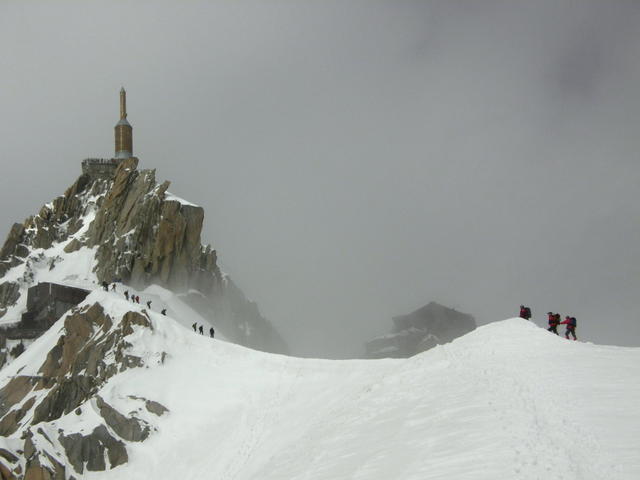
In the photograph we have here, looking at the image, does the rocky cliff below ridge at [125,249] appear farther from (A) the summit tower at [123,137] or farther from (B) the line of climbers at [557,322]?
(B) the line of climbers at [557,322]

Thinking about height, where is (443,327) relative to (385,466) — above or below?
above

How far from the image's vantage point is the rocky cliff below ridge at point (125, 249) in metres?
68.6

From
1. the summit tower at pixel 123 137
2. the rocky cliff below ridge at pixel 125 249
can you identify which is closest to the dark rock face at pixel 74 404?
the rocky cliff below ridge at pixel 125 249

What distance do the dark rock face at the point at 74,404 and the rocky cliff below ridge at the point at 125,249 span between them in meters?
14.2

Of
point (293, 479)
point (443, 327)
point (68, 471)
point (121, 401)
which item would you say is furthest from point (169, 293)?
point (443, 327)

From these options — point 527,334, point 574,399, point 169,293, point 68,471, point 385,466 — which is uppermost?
point 169,293

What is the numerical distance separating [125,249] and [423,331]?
Answer: 327ft

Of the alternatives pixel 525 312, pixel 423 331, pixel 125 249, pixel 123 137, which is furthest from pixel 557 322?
pixel 423 331

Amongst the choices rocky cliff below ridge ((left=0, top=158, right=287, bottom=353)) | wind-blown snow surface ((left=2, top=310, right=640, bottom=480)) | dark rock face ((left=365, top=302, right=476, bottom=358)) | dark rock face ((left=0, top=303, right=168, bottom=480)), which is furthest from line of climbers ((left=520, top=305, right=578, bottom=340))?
dark rock face ((left=365, top=302, right=476, bottom=358))

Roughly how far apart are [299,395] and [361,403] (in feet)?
30.2

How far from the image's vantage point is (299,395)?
35.5 metres

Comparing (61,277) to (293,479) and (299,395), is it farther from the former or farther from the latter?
(293,479)

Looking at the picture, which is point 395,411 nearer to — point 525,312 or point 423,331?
point 525,312

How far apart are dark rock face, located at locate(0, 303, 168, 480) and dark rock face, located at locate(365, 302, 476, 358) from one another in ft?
354
